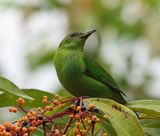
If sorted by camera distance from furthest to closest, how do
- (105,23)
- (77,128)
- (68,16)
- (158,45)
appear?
1. (105,23)
2. (68,16)
3. (158,45)
4. (77,128)

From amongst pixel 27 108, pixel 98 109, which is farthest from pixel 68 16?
pixel 98 109

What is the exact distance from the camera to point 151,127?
2992 mm

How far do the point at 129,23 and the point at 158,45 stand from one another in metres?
0.92

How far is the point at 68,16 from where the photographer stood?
6.87 meters

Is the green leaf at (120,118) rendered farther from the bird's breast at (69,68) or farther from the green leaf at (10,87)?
the bird's breast at (69,68)

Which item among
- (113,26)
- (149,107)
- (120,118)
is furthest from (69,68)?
(113,26)

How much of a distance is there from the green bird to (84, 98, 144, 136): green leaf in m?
1.17

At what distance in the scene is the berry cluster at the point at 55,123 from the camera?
2629 mm

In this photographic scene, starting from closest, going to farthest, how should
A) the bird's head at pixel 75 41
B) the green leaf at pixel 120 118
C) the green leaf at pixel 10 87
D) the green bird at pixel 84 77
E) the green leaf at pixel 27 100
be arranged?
the green leaf at pixel 120 118
the green leaf at pixel 10 87
the green leaf at pixel 27 100
the green bird at pixel 84 77
the bird's head at pixel 75 41

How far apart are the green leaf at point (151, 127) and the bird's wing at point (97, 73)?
927 mm

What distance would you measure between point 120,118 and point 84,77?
1.46 m

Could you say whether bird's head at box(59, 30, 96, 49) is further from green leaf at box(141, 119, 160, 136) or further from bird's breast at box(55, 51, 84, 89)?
green leaf at box(141, 119, 160, 136)

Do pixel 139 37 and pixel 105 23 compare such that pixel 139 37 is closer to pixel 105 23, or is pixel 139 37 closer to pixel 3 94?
pixel 105 23

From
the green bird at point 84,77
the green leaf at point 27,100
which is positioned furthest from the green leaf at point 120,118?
the green bird at point 84,77
